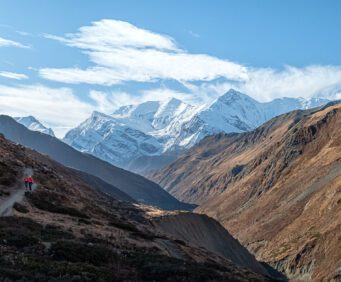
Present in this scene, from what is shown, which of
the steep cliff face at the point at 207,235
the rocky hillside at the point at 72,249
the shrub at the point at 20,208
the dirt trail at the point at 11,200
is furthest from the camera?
the steep cliff face at the point at 207,235

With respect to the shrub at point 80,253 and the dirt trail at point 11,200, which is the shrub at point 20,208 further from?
the shrub at point 80,253

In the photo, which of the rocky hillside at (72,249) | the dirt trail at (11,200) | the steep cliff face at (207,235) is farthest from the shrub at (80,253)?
the steep cliff face at (207,235)

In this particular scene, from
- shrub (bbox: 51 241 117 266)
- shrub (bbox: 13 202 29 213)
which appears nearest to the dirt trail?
shrub (bbox: 13 202 29 213)

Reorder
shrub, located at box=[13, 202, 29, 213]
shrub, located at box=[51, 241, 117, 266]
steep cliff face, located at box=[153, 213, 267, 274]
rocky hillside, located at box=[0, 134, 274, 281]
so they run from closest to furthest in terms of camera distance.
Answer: rocky hillside, located at box=[0, 134, 274, 281] → shrub, located at box=[51, 241, 117, 266] → shrub, located at box=[13, 202, 29, 213] → steep cliff face, located at box=[153, 213, 267, 274]

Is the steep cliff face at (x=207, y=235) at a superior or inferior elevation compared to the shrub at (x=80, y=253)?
superior

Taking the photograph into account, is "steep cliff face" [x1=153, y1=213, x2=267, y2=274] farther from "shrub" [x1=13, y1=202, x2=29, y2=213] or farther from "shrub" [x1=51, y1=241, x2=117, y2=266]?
"shrub" [x1=51, y1=241, x2=117, y2=266]

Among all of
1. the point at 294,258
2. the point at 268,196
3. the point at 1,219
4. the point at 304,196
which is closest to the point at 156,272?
the point at 1,219

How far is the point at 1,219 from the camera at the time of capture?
1411 inches

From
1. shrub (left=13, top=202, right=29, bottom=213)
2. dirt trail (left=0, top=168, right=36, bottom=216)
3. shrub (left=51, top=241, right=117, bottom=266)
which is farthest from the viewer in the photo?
shrub (left=13, top=202, right=29, bottom=213)

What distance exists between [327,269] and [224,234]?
21.1 metres

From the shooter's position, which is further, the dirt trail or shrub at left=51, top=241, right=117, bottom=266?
the dirt trail

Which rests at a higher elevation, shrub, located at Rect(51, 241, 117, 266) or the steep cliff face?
the steep cliff face

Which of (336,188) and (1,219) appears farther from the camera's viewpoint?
(336,188)

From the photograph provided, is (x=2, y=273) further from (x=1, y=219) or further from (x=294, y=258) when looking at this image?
(x=294, y=258)
